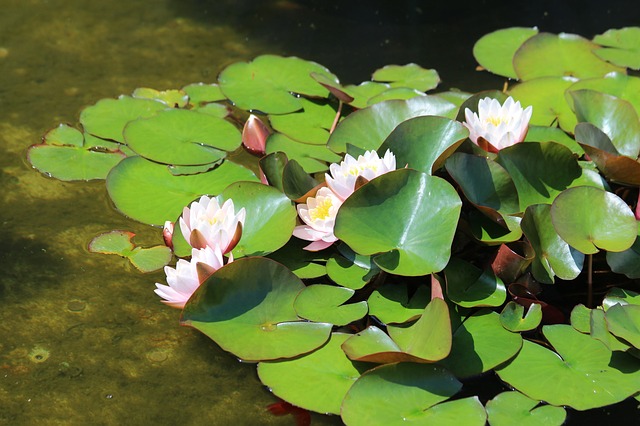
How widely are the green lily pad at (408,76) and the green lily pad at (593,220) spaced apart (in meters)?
1.03

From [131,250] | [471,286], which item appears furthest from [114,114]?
[471,286]

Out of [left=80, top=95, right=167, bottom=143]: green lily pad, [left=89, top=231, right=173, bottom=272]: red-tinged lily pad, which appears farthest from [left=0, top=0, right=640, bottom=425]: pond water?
[left=80, top=95, right=167, bottom=143]: green lily pad

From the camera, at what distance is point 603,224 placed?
2018mm

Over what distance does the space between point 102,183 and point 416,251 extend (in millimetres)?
1135

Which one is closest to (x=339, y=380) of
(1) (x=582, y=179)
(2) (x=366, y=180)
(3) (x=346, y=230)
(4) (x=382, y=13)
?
(3) (x=346, y=230)

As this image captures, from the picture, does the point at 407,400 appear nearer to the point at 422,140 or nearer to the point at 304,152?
the point at 422,140

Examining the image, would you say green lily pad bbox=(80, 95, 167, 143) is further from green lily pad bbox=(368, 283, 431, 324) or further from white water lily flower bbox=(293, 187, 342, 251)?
green lily pad bbox=(368, 283, 431, 324)

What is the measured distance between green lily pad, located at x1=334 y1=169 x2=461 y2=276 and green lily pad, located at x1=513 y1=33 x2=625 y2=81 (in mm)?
1156

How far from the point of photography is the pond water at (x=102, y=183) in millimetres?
1886

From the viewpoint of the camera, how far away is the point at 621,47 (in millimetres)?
3158

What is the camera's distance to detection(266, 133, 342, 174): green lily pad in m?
2.51

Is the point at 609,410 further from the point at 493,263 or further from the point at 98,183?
the point at 98,183

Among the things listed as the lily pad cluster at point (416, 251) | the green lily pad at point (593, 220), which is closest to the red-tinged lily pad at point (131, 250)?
the lily pad cluster at point (416, 251)

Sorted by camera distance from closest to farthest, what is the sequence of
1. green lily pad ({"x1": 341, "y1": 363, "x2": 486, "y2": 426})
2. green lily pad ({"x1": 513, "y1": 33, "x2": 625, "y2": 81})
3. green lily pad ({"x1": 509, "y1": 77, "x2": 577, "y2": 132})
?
green lily pad ({"x1": 341, "y1": 363, "x2": 486, "y2": 426}) → green lily pad ({"x1": 509, "y1": 77, "x2": 577, "y2": 132}) → green lily pad ({"x1": 513, "y1": 33, "x2": 625, "y2": 81})
